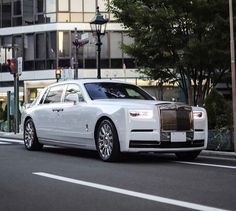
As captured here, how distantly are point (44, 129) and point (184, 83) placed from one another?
228 inches

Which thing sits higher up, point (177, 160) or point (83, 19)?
point (83, 19)

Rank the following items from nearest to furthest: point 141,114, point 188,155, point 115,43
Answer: point 141,114
point 188,155
point 115,43

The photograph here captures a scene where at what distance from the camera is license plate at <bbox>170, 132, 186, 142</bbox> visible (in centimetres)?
1170

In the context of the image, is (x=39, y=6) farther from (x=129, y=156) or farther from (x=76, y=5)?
(x=129, y=156)

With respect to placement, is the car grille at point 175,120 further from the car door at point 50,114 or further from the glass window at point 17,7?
the glass window at point 17,7

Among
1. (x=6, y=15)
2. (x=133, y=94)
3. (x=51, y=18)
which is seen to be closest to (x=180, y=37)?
(x=133, y=94)

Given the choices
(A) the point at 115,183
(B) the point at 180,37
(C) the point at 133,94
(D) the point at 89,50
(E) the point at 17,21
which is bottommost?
(A) the point at 115,183

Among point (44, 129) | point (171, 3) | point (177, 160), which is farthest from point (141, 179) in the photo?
point (171, 3)

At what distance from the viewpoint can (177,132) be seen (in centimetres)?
1177

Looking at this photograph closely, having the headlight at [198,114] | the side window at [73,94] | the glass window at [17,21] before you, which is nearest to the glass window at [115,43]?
the glass window at [17,21]

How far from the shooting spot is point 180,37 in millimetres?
16234

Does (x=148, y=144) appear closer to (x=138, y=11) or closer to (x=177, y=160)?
(x=177, y=160)

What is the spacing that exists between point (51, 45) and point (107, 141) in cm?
3851

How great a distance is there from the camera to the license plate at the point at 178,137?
11695mm
